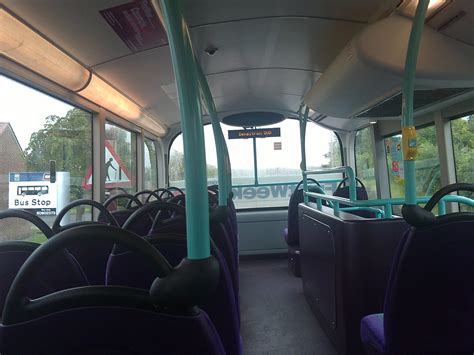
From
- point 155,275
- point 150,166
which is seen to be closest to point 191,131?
point 155,275

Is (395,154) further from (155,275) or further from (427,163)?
(155,275)

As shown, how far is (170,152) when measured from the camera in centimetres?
518

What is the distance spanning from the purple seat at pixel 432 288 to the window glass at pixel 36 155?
2.19 m

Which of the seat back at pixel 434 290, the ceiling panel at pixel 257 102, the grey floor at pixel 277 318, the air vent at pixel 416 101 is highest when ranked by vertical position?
the ceiling panel at pixel 257 102

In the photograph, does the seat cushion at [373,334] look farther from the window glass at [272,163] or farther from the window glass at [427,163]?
the window glass at [272,163]

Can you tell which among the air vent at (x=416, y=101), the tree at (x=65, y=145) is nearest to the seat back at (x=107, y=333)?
the tree at (x=65, y=145)

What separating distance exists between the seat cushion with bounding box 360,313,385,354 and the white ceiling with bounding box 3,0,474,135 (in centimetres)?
177

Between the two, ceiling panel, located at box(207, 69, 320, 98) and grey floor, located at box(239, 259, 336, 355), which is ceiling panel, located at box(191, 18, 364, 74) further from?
grey floor, located at box(239, 259, 336, 355)

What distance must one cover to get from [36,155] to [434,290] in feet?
8.05

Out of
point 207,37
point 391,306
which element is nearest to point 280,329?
point 391,306

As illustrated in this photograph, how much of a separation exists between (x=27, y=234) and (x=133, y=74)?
1522 millimetres

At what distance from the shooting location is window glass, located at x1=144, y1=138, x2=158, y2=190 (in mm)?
4445

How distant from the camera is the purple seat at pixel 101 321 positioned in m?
0.51

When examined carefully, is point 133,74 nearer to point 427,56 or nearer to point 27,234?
point 27,234
